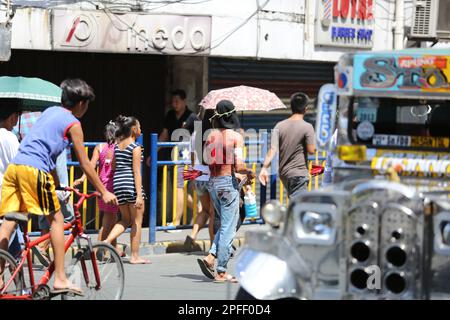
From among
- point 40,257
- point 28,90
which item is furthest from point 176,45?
point 40,257

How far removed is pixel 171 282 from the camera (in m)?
11.7

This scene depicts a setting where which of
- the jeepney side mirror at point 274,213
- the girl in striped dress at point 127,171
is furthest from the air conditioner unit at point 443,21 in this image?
the jeepney side mirror at point 274,213

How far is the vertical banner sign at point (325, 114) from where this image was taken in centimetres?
899

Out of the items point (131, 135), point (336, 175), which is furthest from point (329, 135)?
point (131, 135)

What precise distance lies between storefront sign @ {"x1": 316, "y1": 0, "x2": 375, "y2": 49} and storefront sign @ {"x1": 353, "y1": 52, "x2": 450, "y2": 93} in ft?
35.7

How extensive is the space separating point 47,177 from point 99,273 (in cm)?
89

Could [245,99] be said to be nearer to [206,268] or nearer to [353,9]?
[353,9]

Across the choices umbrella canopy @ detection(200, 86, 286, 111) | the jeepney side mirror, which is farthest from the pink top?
the jeepney side mirror

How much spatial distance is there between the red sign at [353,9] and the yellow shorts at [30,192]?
37.4 feet

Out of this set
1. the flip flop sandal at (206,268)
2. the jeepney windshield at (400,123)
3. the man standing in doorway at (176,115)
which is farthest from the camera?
the man standing in doorway at (176,115)

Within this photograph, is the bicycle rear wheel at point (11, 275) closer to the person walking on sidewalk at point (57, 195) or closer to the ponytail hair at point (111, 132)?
the person walking on sidewalk at point (57, 195)
